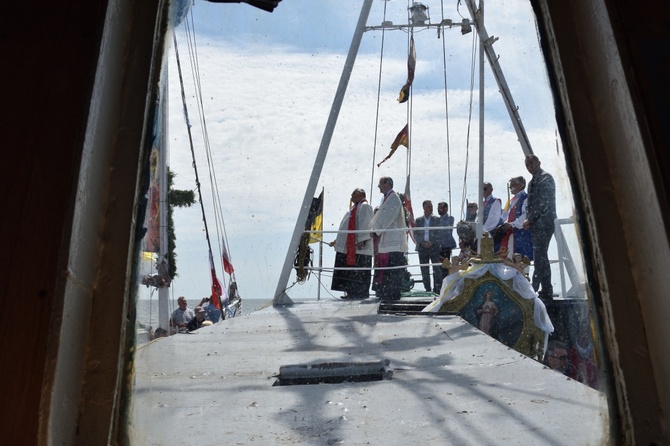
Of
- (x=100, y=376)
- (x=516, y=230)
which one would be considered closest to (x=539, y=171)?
(x=516, y=230)

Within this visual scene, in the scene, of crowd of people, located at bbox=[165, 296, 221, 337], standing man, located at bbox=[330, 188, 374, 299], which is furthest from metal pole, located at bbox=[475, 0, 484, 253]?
crowd of people, located at bbox=[165, 296, 221, 337]

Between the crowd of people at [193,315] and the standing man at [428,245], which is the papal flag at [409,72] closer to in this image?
the standing man at [428,245]

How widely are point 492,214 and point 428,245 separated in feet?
5.01

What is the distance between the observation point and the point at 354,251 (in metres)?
8.91

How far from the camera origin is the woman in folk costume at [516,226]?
21.2 feet

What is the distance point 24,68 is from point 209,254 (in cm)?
853

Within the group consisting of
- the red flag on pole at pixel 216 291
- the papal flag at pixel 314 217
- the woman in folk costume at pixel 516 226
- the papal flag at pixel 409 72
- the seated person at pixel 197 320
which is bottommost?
the seated person at pixel 197 320

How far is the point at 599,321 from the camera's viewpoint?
1684 millimetres

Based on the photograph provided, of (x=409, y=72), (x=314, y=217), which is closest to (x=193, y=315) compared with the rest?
(x=314, y=217)

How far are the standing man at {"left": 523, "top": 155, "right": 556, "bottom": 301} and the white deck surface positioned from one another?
1369 millimetres

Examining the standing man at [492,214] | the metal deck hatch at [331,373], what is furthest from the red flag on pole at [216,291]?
the metal deck hatch at [331,373]

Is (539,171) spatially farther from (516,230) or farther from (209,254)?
(209,254)

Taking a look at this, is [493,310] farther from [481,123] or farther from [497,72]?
[497,72]

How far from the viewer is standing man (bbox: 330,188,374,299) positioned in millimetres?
8828
